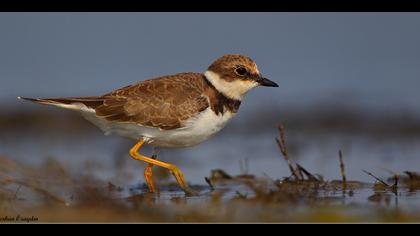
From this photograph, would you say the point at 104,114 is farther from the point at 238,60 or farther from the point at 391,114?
the point at 391,114

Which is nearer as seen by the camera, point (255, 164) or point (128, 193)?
point (128, 193)

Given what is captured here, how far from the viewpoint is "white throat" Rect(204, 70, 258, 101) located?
344 inches

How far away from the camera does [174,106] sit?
8.48 meters

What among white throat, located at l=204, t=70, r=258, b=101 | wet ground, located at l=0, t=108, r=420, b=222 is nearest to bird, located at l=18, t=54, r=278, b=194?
white throat, located at l=204, t=70, r=258, b=101

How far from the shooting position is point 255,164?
10.8 metres

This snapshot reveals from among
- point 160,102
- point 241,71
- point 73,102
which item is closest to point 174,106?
point 160,102

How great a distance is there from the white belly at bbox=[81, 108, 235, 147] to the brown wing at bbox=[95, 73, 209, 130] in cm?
7

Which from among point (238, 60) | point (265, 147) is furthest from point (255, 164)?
point (238, 60)

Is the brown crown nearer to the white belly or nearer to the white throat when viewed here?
the white throat

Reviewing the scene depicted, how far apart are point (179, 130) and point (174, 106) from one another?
0.29 metres

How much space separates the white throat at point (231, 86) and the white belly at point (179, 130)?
0.26 metres

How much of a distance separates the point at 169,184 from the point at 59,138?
4.02 m

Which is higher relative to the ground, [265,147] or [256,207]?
[265,147]

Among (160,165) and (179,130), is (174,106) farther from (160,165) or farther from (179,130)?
(160,165)
